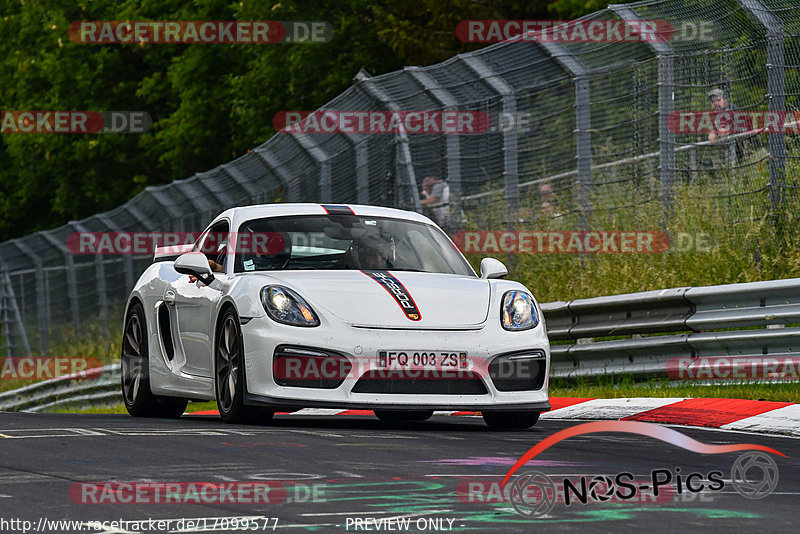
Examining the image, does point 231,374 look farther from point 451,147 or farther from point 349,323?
point 451,147

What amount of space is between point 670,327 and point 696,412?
172 centimetres

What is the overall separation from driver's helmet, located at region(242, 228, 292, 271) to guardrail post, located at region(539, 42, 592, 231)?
521 cm

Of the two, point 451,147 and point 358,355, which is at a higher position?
point 451,147

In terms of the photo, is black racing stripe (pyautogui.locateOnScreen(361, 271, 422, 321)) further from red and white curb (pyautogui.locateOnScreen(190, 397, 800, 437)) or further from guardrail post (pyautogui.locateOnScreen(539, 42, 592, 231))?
guardrail post (pyautogui.locateOnScreen(539, 42, 592, 231))

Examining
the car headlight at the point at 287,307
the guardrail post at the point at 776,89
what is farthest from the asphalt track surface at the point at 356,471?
the guardrail post at the point at 776,89

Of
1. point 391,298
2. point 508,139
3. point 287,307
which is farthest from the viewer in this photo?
point 508,139

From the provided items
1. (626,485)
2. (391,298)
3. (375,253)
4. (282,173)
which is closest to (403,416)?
(375,253)

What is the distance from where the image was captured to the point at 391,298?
920cm

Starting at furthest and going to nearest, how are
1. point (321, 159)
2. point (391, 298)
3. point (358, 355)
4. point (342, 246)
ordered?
point (321, 159), point (342, 246), point (391, 298), point (358, 355)

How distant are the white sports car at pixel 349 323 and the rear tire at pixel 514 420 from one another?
0.01 m

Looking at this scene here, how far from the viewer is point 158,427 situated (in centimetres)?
952

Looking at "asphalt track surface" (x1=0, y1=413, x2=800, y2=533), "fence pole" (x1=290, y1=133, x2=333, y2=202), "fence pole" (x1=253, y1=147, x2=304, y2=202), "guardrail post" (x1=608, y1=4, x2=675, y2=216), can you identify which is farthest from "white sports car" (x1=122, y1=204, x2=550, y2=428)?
"fence pole" (x1=253, y1=147, x2=304, y2=202)

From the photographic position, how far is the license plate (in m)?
8.91

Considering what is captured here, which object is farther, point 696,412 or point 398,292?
point 696,412
